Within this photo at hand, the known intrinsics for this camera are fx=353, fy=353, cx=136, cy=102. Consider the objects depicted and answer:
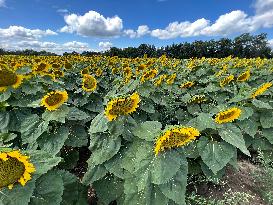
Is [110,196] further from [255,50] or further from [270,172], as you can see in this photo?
[255,50]

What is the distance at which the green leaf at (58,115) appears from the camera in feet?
11.5

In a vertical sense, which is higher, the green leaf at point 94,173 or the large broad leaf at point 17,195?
the large broad leaf at point 17,195

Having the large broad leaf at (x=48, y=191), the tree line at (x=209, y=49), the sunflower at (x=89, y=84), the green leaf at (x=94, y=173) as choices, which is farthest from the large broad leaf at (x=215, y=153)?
the tree line at (x=209, y=49)

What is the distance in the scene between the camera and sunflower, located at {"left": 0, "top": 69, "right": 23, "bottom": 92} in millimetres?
4566

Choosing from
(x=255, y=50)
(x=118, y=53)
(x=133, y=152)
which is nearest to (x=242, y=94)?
(x=133, y=152)

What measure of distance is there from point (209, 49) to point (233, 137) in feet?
109

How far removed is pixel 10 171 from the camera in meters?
2.20

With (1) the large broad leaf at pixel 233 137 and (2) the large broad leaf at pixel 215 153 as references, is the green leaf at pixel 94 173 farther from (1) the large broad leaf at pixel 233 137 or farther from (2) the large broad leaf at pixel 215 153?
(1) the large broad leaf at pixel 233 137

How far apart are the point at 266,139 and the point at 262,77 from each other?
3422mm

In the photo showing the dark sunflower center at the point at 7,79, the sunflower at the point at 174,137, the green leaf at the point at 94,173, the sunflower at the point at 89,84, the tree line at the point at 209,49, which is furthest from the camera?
the tree line at the point at 209,49

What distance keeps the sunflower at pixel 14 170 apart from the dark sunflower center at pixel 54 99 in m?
1.48

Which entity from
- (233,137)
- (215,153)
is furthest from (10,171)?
(233,137)

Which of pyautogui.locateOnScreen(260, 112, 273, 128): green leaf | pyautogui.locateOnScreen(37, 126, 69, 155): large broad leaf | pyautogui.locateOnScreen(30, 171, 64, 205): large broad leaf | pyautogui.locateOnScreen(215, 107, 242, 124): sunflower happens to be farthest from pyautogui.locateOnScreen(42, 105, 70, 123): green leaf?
pyautogui.locateOnScreen(260, 112, 273, 128): green leaf

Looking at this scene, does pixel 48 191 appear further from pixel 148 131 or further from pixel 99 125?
pixel 148 131
